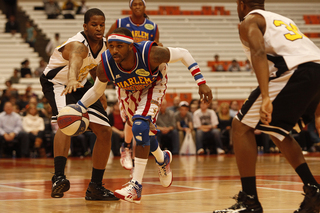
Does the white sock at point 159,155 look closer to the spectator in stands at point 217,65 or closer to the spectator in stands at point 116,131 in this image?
the spectator in stands at point 116,131

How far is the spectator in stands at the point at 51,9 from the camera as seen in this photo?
2217 centimetres

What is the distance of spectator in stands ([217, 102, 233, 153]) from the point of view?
43.1 feet

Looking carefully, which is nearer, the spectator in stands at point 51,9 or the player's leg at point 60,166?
the player's leg at point 60,166

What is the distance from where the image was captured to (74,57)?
15.6ft

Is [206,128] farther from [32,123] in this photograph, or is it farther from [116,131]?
[32,123]

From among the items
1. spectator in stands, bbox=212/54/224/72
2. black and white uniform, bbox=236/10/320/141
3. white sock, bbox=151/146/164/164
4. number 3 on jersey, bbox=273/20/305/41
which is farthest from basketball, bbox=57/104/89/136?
spectator in stands, bbox=212/54/224/72

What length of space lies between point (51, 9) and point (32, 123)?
37.0 ft

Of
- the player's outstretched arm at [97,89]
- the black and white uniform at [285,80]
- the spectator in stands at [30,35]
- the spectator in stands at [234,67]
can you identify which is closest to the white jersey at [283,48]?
the black and white uniform at [285,80]

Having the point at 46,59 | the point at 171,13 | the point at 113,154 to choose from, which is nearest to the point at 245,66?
the point at 171,13

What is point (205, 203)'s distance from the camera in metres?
4.26

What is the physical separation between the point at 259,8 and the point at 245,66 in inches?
704

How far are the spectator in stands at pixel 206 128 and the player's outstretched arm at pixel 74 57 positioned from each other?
320 inches

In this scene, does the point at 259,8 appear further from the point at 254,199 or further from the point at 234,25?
the point at 234,25

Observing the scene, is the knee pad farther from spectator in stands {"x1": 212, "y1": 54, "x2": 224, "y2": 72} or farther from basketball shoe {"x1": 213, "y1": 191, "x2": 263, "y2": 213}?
spectator in stands {"x1": 212, "y1": 54, "x2": 224, "y2": 72}
